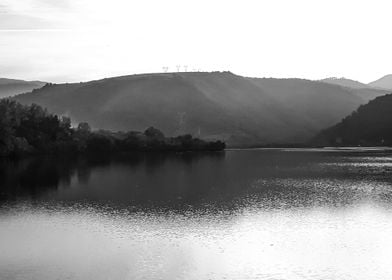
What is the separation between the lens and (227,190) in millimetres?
111625

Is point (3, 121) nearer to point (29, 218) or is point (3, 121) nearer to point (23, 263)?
point (29, 218)

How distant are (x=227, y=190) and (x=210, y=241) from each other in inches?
1930

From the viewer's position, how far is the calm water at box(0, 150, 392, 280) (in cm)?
5131

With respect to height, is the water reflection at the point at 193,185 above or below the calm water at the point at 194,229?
above

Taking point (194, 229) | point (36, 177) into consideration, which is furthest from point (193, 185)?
point (194, 229)

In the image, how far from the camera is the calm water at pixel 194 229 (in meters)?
51.3

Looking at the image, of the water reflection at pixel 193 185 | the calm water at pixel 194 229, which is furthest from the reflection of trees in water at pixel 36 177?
the calm water at pixel 194 229

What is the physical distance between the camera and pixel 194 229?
2731 inches

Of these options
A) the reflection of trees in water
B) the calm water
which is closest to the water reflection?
the reflection of trees in water

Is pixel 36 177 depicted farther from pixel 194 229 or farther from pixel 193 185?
pixel 194 229

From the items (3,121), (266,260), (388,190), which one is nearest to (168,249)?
(266,260)

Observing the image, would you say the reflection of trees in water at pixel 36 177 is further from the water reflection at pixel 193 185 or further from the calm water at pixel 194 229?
the calm water at pixel 194 229

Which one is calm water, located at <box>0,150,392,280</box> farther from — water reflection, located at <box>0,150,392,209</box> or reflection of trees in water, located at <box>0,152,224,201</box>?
reflection of trees in water, located at <box>0,152,224,201</box>

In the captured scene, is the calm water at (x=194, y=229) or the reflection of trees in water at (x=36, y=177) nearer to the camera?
the calm water at (x=194, y=229)
